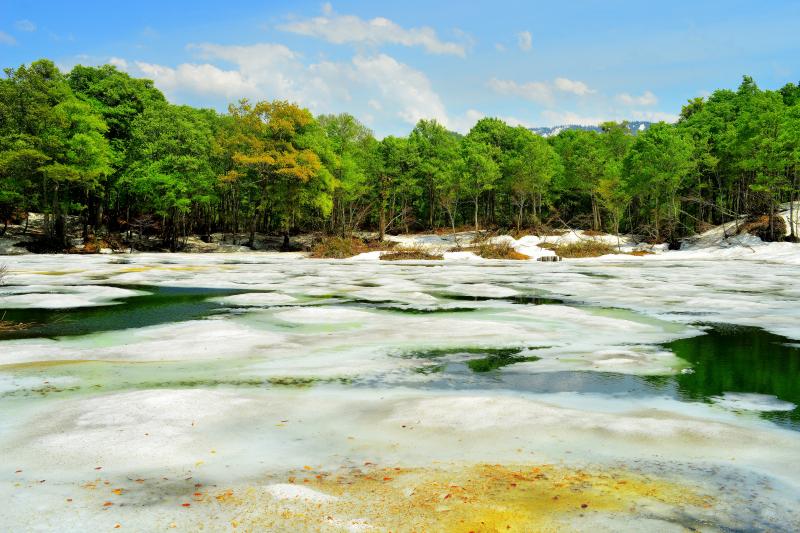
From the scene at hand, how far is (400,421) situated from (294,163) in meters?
40.3

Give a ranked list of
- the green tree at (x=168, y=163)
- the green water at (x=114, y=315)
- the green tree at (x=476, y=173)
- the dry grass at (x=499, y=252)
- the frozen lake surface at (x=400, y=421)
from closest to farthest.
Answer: the frozen lake surface at (x=400, y=421) < the green water at (x=114, y=315) < the dry grass at (x=499, y=252) < the green tree at (x=168, y=163) < the green tree at (x=476, y=173)

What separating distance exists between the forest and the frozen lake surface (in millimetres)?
30882

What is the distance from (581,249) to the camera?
39.7 metres

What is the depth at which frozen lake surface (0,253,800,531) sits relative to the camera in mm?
3484

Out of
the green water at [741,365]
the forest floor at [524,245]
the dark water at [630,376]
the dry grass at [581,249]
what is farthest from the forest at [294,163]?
A: the green water at [741,365]

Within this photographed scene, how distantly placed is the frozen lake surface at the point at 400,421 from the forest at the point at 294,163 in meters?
30.9

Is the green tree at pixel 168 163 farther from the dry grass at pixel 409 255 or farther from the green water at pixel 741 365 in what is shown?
the green water at pixel 741 365

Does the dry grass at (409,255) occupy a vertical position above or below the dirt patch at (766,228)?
below

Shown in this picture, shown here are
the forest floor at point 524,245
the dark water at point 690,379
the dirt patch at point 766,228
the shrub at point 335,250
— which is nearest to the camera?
the dark water at point 690,379

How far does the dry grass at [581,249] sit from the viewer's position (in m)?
39.2

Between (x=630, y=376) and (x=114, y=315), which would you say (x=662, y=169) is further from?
(x=114, y=315)

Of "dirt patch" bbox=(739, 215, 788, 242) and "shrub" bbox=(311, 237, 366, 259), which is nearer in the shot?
"dirt patch" bbox=(739, 215, 788, 242)

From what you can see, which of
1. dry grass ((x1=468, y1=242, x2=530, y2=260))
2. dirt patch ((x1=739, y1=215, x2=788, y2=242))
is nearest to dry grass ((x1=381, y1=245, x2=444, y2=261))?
dry grass ((x1=468, y1=242, x2=530, y2=260))

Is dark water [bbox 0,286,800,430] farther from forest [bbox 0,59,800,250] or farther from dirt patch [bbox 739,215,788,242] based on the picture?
dirt patch [bbox 739,215,788,242]
